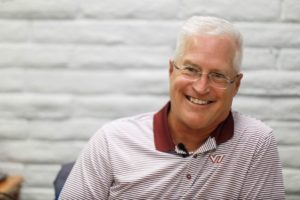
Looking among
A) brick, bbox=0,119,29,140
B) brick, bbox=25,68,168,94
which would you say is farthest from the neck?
brick, bbox=0,119,29,140

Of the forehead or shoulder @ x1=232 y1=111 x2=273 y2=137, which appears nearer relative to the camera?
the forehead

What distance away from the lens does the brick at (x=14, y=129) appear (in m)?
1.65

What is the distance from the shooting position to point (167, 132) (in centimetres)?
127

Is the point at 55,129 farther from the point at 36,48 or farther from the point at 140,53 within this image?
the point at 140,53

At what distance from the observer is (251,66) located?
61.0 inches

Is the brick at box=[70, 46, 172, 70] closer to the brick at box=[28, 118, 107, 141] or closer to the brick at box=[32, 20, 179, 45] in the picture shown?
the brick at box=[32, 20, 179, 45]

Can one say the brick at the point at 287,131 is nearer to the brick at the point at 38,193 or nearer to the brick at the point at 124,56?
the brick at the point at 124,56

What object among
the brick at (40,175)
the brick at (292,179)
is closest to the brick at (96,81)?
the brick at (40,175)

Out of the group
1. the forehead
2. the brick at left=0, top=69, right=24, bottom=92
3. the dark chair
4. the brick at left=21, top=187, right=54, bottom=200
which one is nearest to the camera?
the forehead

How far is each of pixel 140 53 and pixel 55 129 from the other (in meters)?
0.46

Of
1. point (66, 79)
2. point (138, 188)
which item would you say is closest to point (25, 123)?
point (66, 79)

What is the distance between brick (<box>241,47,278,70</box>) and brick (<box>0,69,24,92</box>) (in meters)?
0.86

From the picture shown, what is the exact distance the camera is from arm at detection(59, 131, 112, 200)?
4.10ft

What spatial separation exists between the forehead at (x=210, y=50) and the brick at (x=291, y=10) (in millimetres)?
458
